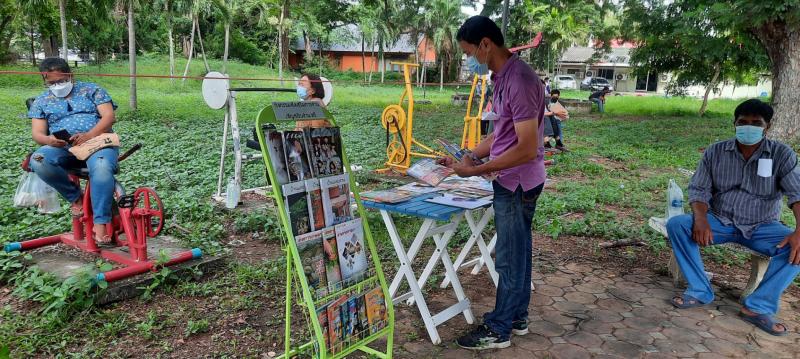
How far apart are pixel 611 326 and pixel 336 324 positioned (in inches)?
69.5

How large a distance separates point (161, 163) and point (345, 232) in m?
6.05

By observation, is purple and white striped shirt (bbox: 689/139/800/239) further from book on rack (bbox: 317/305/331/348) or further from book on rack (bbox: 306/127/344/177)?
book on rack (bbox: 317/305/331/348)

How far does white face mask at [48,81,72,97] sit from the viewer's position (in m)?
3.75

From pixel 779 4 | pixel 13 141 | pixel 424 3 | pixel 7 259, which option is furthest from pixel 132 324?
pixel 424 3

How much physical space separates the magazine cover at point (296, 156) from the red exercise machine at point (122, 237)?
1716 millimetres

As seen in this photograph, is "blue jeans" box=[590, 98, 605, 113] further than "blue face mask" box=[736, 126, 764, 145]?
Yes

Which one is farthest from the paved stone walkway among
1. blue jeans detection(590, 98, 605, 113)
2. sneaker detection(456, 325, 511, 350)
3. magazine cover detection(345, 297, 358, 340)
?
blue jeans detection(590, 98, 605, 113)

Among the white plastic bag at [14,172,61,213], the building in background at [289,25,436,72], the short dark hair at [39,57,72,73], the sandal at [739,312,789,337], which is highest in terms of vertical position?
the building in background at [289,25,436,72]

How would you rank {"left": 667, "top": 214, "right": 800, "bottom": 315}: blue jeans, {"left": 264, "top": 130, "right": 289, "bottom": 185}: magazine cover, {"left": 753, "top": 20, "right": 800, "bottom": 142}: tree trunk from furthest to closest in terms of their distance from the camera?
{"left": 753, "top": 20, "right": 800, "bottom": 142}: tree trunk, {"left": 667, "top": 214, "right": 800, "bottom": 315}: blue jeans, {"left": 264, "top": 130, "right": 289, "bottom": 185}: magazine cover

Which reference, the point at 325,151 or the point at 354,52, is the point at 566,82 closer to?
the point at 354,52

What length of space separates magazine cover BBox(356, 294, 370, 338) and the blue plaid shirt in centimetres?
254

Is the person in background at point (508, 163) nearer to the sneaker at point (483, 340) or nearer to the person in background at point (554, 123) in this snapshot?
the sneaker at point (483, 340)

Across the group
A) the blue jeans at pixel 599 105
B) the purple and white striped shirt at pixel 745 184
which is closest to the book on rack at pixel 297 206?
the purple and white striped shirt at pixel 745 184

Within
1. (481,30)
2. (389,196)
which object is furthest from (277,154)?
(481,30)
